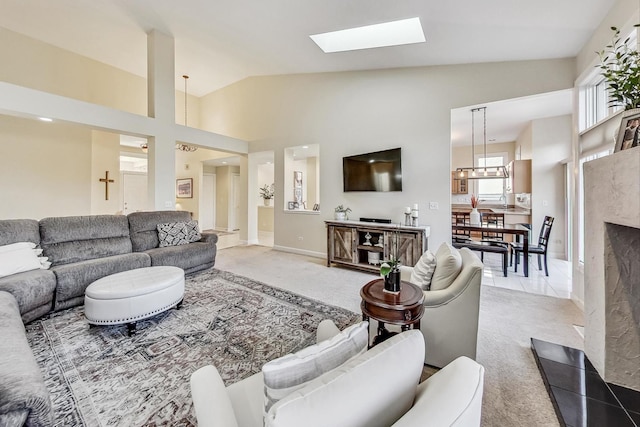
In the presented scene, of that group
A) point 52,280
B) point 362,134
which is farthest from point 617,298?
point 52,280

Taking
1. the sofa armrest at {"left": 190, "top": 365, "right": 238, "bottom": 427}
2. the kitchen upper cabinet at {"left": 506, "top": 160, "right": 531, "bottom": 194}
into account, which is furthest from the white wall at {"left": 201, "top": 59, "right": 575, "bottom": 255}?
the sofa armrest at {"left": 190, "top": 365, "right": 238, "bottom": 427}

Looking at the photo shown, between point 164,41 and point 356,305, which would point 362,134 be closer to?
point 356,305

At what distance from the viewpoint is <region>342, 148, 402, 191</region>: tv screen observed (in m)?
4.40

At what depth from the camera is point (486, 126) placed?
245 inches

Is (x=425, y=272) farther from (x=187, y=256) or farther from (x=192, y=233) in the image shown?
(x=192, y=233)

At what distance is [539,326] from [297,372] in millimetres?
2968

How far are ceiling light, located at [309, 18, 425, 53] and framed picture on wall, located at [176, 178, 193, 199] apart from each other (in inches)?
253

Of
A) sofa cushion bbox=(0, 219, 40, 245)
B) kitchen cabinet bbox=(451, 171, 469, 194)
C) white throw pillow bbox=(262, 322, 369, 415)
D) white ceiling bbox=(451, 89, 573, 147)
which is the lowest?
white throw pillow bbox=(262, 322, 369, 415)

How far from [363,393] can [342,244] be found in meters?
3.93

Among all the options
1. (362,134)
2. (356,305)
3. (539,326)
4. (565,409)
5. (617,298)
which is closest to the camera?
(565,409)

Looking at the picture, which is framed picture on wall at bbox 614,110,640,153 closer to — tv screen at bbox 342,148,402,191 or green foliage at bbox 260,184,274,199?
tv screen at bbox 342,148,402,191

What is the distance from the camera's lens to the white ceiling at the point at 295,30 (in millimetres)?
2613

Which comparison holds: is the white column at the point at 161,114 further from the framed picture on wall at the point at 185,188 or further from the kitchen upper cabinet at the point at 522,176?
the kitchen upper cabinet at the point at 522,176

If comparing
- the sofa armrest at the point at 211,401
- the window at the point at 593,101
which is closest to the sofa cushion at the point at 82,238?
the sofa armrest at the point at 211,401
